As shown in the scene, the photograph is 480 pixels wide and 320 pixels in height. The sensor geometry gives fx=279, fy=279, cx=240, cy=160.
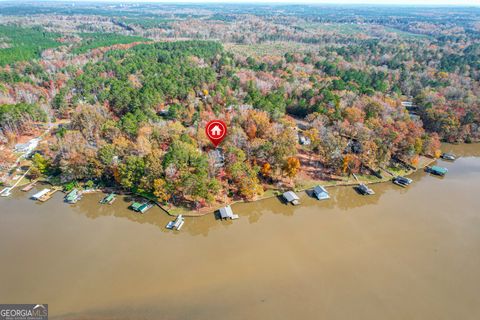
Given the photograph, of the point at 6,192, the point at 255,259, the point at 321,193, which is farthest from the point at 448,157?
the point at 6,192

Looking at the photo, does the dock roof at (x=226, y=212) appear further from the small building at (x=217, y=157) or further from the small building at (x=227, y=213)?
the small building at (x=217, y=157)

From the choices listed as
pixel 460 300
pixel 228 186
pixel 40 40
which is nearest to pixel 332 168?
pixel 228 186

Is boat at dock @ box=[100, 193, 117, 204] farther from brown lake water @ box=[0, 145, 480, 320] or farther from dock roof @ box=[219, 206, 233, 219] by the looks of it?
dock roof @ box=[219, 206, 233, 219]

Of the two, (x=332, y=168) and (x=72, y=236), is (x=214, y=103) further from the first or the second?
(x=72, y=236)

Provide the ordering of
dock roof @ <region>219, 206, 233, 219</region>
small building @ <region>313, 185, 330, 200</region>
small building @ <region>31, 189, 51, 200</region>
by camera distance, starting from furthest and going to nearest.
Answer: small building @ <region>313, 185, 330, 200</region> → small building @ <region>31, 189, 51, 200</region> → dock roof @ <region>219, 206, 233, 219</region>

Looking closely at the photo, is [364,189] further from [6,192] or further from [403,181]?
[6,192]

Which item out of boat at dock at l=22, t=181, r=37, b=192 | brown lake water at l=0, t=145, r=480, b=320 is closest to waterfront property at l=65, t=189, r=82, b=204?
brown lake water at l=0, t=145, r=480, b=320
